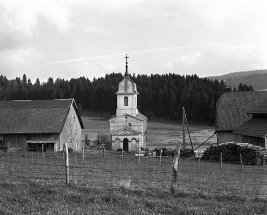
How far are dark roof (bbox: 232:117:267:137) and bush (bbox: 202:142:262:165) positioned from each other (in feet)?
11.4

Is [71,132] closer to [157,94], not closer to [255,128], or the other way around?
[255,128]

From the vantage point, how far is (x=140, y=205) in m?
11.7

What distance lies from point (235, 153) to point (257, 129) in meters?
5.38

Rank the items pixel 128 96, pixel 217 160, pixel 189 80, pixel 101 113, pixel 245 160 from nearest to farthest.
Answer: pixel 245 160 → pixel 217 160 → pixel 128 96 → pixel 101 113 → pixel 189 80

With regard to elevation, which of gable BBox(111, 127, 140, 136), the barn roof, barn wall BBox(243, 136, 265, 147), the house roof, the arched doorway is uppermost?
the house roof

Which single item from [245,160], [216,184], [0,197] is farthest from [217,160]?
[0,197]

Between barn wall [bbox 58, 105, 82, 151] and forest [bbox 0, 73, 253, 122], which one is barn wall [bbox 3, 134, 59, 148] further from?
forest [bbox 0, 73, 253, 122]

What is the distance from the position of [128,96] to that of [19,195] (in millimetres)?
47175

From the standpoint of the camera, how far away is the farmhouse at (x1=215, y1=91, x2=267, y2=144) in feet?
147

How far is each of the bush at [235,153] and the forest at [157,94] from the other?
78.6 meters

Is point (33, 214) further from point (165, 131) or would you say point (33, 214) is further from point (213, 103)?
point (213, 103)

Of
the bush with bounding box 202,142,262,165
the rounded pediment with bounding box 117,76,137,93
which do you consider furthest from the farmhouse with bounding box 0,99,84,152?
the bush with bounding box 202,142,262,165

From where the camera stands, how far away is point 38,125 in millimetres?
45531

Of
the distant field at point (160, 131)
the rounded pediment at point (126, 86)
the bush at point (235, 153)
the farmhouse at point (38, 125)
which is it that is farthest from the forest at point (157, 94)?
the bush at point (235, 153)
